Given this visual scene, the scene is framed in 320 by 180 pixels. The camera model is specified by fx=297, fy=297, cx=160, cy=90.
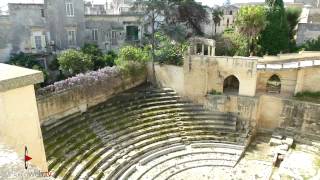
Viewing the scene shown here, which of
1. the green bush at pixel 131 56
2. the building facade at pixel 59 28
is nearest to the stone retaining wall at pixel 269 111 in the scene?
the green bush at pixel 131 56

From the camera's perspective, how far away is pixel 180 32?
64.8 feet

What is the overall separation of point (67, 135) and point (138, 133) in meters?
3.61

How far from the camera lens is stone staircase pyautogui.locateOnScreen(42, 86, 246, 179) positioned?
12982 mm

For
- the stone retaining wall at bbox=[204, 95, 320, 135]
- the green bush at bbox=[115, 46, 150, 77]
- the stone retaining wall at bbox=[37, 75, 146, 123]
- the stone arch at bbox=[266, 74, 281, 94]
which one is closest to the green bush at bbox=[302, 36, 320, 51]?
the stone arch at bbox=[266, 74, 281, 94]

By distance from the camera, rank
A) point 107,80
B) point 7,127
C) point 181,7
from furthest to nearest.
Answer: point 181,7
point 107,80
point 7,127

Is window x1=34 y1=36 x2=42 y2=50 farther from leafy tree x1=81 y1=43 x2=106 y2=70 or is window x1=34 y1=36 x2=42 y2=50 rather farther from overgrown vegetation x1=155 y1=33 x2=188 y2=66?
overgrown vegetation x1=155 y1=33 x2=188 y2=66

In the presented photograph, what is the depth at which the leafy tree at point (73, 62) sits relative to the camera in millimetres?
17797

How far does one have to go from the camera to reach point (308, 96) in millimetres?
18172

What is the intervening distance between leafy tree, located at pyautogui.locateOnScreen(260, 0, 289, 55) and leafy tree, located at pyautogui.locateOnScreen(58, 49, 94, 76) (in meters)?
14.6

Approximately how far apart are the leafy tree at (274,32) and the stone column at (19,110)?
2364 cm

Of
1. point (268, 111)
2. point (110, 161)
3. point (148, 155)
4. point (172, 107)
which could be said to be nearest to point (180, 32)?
point (172, 107)

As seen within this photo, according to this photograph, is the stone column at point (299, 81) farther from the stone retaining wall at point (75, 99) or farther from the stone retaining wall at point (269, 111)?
Answer: the stone retaining wall at point (75, 99)

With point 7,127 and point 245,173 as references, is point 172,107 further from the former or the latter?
point 7,127

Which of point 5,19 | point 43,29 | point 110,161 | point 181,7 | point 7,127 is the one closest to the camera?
point 7,127
